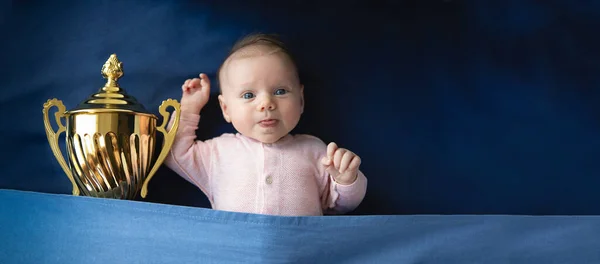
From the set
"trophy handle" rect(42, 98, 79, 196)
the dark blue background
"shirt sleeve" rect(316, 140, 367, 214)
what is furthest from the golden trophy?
"shirt sleeve" rect(316, 140, 367, 214)

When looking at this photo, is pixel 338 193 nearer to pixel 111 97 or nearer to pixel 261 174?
pixel 261 174

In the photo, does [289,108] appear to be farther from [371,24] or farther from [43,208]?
[43,208]

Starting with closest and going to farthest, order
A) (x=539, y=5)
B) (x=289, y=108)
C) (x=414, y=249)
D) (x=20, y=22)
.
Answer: (x=414, y=249) → (x=289, y=108) → (x=20, y=22) → (x=539, y=5)

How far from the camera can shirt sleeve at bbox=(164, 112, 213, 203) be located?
4.34ft

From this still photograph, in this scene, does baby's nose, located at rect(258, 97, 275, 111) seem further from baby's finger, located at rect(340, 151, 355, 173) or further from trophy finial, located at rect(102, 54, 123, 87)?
trophy finial, located at rect(102, 54, 123, 87)

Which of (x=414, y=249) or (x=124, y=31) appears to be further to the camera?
(x=124, y=31)

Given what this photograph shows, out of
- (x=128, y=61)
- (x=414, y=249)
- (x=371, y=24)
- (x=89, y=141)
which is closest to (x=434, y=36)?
(x=371, y=24)

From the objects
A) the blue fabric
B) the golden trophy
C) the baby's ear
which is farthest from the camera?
the baby's ear

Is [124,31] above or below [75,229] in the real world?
above

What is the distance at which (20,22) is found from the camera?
1.41 meters

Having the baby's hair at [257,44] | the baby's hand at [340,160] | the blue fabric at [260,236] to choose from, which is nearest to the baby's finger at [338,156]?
the baby's hand at [340,160]

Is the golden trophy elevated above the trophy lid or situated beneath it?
situated beneath

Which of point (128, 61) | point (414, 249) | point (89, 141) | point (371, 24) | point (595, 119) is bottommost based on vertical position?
point (414, 249)

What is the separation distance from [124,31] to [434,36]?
0.73 m
